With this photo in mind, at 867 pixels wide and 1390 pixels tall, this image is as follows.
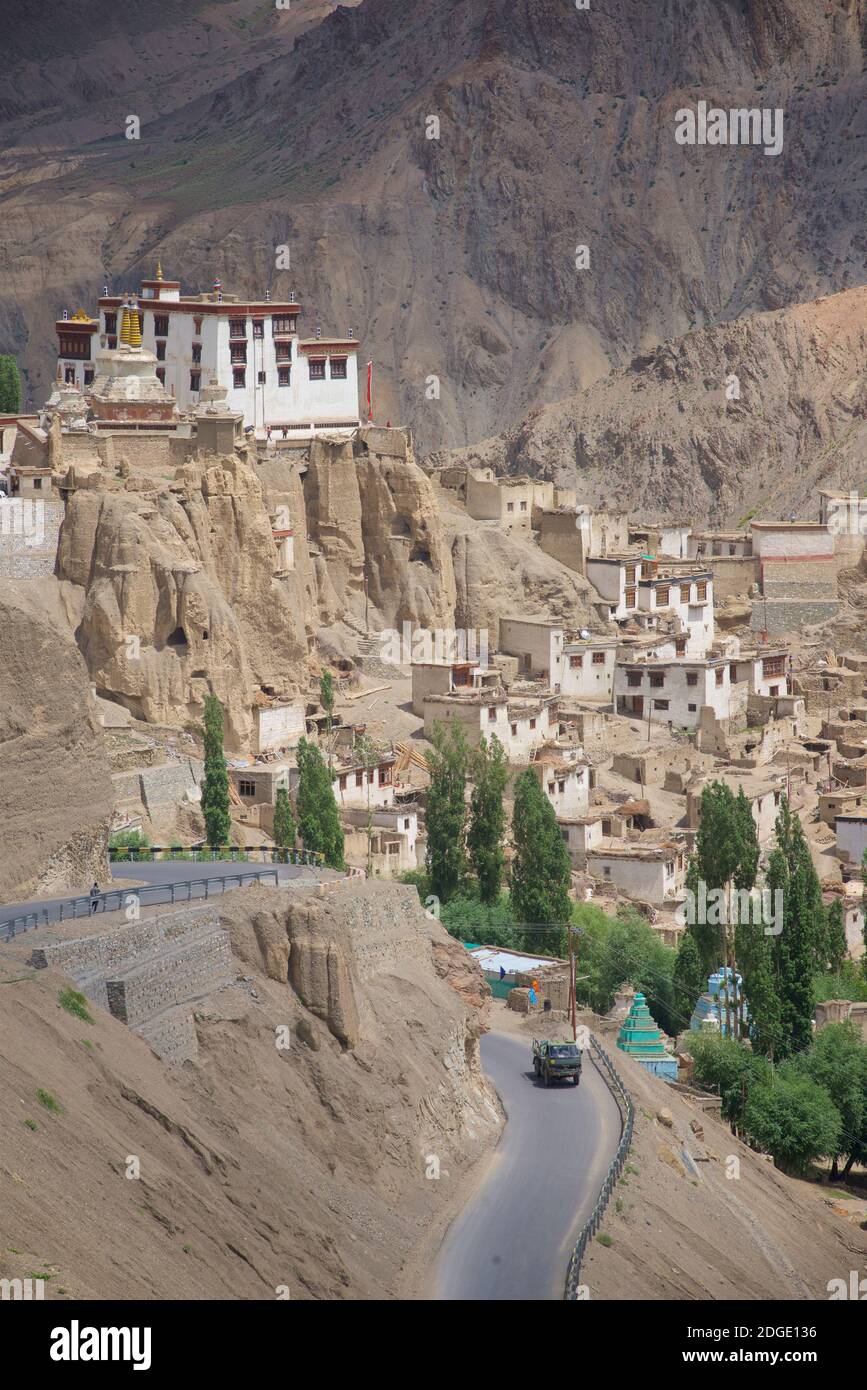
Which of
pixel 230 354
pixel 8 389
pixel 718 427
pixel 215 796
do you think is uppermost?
pixel 230 354

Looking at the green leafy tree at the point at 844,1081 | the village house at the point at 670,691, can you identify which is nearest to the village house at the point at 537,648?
the village house at the point at 670,691

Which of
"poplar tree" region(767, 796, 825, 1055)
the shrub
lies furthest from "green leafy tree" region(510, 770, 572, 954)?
the shrub

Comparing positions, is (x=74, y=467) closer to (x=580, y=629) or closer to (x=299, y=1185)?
(x=580, y=629)

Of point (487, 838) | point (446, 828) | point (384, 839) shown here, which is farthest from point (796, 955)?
point (384, 839)

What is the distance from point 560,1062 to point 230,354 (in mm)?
36590

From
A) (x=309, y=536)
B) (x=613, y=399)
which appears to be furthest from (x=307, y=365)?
(x=613, y=399)

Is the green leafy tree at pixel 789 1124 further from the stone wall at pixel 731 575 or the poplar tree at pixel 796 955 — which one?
the stone wall at pixel 731 575

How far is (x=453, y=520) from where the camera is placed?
247 ft

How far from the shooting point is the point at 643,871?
5919 centimetres

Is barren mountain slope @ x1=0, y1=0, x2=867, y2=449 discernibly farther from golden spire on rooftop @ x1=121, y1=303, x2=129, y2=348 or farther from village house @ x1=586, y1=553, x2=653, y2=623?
golden spire on rooftop @ x1=121, y1=303, x2=129, y2=348

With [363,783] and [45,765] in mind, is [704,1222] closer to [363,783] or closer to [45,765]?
[45,765]

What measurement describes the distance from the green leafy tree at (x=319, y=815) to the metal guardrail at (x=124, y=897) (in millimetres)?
14101

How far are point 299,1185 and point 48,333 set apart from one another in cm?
9366

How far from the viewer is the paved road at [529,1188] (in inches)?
1189
